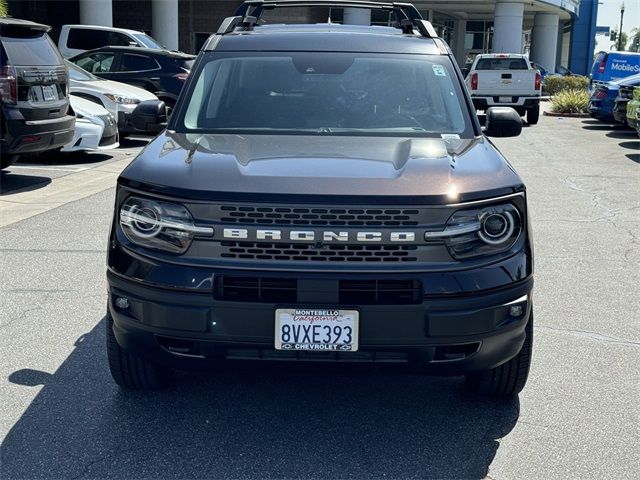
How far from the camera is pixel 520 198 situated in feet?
12.9

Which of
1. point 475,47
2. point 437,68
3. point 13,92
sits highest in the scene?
point 437,68

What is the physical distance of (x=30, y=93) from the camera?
10.2 metres

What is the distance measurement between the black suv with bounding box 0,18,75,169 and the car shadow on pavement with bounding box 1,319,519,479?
227 inches

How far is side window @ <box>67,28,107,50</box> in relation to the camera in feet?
77.8

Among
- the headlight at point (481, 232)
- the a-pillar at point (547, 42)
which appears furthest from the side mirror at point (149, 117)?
the a-pillar at point (547, 42)

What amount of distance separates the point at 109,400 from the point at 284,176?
4.78 feet

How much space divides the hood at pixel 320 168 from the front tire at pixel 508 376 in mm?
771

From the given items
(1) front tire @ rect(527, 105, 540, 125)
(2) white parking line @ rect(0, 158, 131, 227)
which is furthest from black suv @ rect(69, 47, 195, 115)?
(1) front tire @ rect(527, 105, 540, 125)

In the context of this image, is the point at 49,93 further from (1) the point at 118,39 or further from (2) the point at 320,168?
(1) the point at 118,39

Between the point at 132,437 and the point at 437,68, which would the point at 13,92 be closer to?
the point at 437,68

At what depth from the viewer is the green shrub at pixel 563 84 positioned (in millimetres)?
39812

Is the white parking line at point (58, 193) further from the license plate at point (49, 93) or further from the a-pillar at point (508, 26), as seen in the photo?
the a-pillar at point (508, 26)

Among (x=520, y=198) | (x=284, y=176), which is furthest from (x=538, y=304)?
(x=284, y=176)

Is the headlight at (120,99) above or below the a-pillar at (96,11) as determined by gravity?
below
